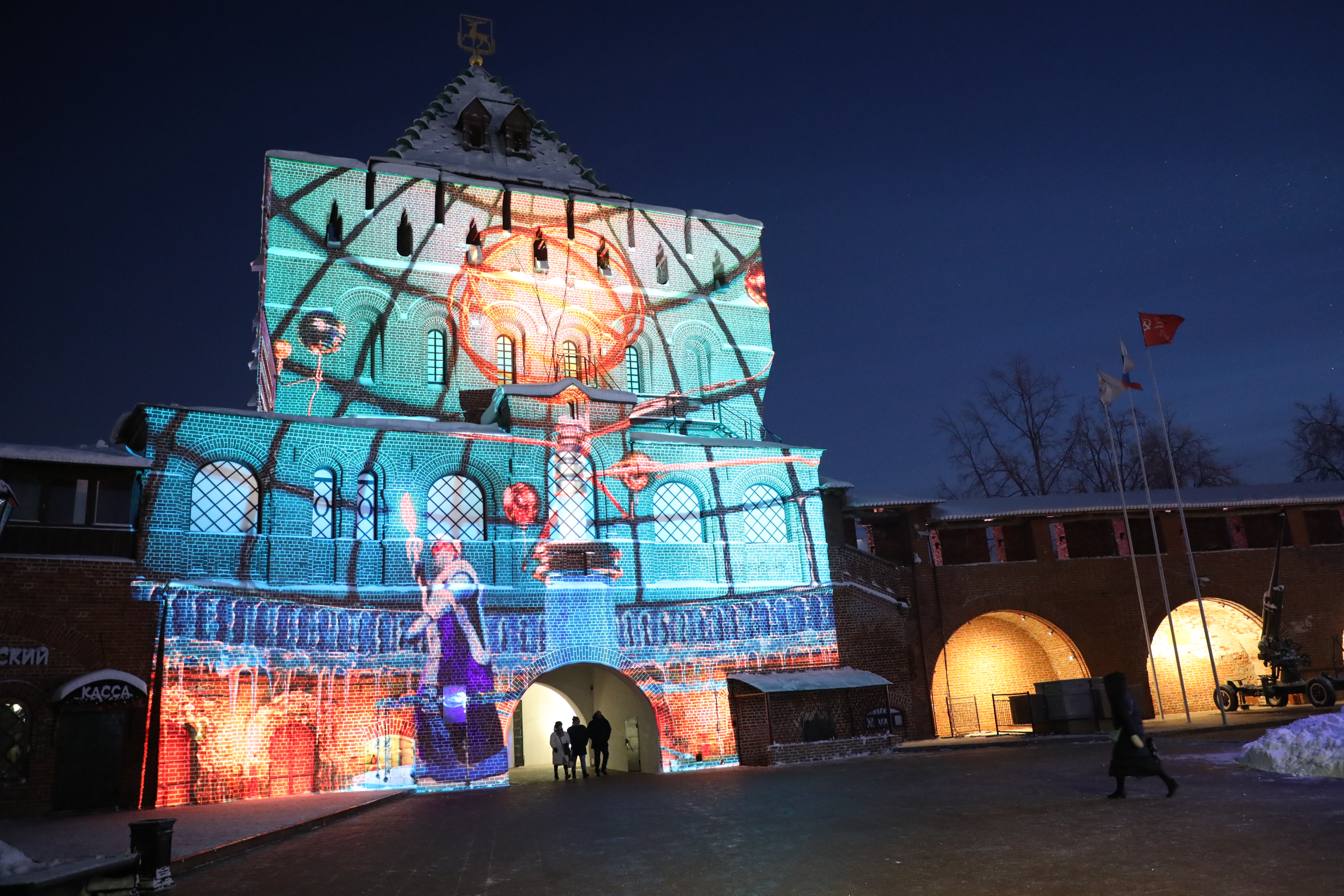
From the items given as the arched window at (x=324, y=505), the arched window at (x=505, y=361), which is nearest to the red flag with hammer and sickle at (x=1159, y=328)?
the arched window at (x=505, y=361)

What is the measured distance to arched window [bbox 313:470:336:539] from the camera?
60.8ft

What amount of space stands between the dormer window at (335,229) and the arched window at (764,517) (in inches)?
452

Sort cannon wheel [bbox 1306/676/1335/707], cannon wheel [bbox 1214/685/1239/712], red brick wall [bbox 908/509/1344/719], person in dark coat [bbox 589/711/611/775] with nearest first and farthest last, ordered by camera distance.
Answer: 1. person in dark coat [bbox 589/711/611/775]
2. cannon wheel [bbox 1306/676/1335/707]
3. cannon wheel [bbox 1214/685/1239/712]
4. red brick wall [bbox 908/509/1344/719]

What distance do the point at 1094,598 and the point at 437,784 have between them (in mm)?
17929

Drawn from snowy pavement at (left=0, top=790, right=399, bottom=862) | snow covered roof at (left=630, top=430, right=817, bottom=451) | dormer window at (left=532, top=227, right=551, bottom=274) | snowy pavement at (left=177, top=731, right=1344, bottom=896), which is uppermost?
dormer window at (left=532, top=227, right=551, bottom=274)

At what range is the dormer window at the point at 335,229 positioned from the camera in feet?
75.3

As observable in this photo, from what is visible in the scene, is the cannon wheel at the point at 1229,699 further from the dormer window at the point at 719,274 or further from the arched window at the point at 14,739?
the arched window at the point at 14,739

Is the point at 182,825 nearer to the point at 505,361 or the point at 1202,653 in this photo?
the point at 505,361

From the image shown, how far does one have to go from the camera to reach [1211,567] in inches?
1045

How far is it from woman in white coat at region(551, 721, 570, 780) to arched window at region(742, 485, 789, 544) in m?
5.94

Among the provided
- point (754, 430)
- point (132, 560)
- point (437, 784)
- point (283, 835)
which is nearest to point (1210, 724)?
point (754, 430)

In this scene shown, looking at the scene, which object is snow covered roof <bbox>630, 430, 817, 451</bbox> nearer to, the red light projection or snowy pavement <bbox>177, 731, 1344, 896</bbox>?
the red light projection

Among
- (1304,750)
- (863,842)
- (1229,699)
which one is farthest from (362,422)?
(1229,699)

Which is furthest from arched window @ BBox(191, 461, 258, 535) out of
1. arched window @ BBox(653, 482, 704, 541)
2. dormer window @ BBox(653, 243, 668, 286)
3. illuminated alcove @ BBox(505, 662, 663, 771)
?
dormer window @ BBox(653, 243, 668, 286)
